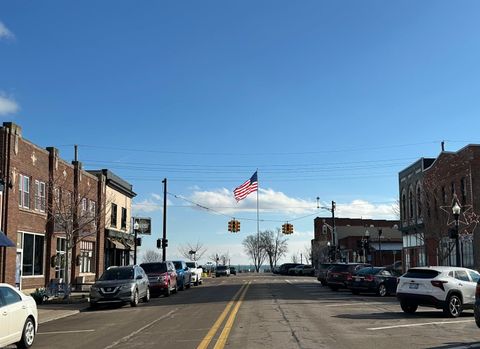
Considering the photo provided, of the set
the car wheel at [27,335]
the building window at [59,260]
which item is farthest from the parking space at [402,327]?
the building window at [59,260]

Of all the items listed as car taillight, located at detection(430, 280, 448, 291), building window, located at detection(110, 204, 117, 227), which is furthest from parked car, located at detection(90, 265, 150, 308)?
building window, located at detection(110, 204, 117, 227)

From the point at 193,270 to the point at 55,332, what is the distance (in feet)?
92.5

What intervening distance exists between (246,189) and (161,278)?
25537 millimetres

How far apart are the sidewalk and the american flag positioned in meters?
27.2

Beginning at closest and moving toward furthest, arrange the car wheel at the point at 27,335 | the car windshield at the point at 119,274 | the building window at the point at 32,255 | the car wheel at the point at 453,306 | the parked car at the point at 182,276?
the car wheel at the point at 27,335, the car wheel at the point at 453,306, the car windshield at the point at 119,274, the building window at the point at 32,255, the parked car at the point at 182,276

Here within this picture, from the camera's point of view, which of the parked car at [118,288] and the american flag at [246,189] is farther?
the american flag at [246,189]

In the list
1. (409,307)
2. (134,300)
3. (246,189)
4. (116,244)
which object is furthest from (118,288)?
(246,189)

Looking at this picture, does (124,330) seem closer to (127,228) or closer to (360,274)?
(360,274)

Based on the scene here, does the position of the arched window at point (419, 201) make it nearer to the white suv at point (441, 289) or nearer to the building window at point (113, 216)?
the building window at point (113, 216)

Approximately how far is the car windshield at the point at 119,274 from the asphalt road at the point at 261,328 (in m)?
2.06

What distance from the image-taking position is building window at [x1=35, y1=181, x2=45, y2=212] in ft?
101

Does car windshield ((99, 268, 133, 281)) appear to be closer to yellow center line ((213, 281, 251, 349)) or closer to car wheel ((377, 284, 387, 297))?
yellow center line ((213, 281, 251, 349))

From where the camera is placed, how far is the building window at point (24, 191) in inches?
1136

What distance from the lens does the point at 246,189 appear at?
53656 mm
